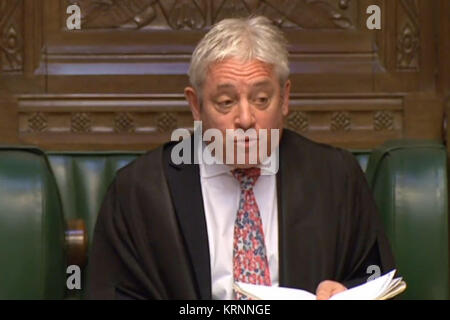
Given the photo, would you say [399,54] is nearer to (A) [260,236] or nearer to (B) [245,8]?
(B) [245,8]

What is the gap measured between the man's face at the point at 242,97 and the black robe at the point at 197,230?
199mm

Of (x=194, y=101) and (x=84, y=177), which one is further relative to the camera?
(x=84, y=177)

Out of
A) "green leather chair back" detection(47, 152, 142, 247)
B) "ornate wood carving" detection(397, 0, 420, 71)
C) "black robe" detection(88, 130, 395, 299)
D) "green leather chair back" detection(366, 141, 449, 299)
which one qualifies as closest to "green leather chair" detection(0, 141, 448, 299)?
"green leather chair back" detection(366, 141, 449, 299)

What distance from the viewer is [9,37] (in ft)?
13.2

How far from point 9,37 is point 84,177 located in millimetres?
696

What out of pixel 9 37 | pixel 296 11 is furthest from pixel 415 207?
pixel 9 37

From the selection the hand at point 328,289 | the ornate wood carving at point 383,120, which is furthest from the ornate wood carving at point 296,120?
the hand at point 328,289

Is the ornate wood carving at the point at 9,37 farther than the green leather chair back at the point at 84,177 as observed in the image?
Yes

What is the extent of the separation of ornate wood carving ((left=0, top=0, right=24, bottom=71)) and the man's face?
4.05 ft

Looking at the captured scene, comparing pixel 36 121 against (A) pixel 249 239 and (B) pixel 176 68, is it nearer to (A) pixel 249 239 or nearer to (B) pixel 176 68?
(B) pixel 176 68

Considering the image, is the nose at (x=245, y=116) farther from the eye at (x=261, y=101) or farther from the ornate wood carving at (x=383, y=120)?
the ornate wood carving at (x=383, y=120)

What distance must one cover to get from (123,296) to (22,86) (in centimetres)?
136

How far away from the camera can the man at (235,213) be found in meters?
2.98
